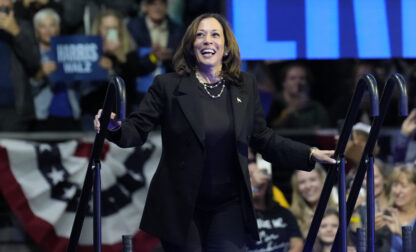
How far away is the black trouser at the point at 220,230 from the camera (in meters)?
4.46

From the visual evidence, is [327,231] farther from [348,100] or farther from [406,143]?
[348,100]

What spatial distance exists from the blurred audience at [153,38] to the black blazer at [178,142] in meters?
3.41

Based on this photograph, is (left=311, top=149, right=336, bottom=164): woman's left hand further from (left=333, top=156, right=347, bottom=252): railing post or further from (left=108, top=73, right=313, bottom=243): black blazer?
(left=108, top=73, right=313, bottom=243): black blazer

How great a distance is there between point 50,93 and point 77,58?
0.35 metres

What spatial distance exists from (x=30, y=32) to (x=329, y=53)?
7.82 ft

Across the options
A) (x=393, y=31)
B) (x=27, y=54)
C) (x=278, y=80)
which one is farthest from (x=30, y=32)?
(x=393, y=31)

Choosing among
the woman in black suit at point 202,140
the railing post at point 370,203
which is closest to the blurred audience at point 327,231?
the railing post at point 370,203

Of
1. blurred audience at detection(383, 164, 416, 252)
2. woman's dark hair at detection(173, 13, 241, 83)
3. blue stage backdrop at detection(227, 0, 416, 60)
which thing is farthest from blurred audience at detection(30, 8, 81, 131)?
woman's dark hair at detection(173, 13, 241, 83)

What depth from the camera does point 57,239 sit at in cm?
795

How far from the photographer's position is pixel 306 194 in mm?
7785

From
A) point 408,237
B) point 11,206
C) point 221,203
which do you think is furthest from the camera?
point 11,206

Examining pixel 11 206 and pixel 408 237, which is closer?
pixel 408 237

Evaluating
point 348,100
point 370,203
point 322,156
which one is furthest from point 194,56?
point 348,100

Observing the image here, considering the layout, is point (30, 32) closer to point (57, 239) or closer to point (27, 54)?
point (27, 54)
